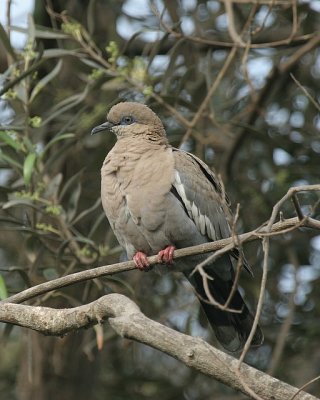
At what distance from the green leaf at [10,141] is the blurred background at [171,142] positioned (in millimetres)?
55

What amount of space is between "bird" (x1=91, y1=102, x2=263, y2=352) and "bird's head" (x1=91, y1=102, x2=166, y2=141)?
26 mm

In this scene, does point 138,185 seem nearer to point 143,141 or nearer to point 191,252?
point 143,141

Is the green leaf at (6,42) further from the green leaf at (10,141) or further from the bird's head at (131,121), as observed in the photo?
the bird's head at (131,121)

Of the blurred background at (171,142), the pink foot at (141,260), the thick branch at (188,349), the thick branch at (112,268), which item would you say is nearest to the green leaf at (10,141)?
the blurred background at (171,142)

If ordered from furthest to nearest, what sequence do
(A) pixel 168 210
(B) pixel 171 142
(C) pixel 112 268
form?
(B) pixel 171 142 → (A) pixel 168 210 → (C) pixel 112 268

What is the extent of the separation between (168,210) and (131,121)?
704mm

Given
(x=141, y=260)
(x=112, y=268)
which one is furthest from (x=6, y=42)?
(x=112, y=268)

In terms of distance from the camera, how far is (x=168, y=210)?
155 inches

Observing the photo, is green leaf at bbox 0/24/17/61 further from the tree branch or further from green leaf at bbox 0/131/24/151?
the tree branch

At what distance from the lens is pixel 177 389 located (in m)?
5.44

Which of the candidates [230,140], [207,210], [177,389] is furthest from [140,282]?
[207,210]

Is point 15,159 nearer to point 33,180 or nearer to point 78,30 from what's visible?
point 33,180

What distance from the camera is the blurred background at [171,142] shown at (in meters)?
4.66

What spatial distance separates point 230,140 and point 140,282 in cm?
109
